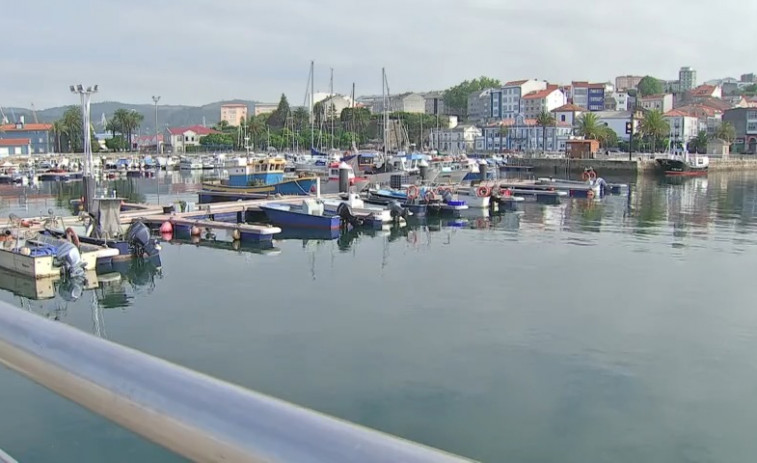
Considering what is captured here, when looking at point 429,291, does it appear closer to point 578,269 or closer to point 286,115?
point 578,269

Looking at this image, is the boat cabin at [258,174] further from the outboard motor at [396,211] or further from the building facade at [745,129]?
the building facade at [745,129]

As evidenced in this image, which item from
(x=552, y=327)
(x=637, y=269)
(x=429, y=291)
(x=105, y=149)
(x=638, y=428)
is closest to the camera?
(x=638, y=428)

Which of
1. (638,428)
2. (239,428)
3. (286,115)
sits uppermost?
(286,115)

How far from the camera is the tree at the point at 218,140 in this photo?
118 m

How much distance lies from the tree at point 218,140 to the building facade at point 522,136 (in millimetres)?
40447

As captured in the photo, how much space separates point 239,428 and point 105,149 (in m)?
121

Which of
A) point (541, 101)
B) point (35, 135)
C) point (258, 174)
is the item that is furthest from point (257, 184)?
point (541, 101)

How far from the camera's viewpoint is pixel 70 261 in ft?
59.0

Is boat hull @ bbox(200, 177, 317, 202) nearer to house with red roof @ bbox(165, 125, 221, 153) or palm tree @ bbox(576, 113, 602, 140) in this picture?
palm tree @ bbox(576, 113, 602, 140)

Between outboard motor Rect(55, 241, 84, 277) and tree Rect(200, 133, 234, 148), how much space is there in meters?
101

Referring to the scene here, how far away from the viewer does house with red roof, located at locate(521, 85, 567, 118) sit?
406 ft

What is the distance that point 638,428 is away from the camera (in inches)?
360

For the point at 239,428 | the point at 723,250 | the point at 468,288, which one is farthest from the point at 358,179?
the point at 239,428

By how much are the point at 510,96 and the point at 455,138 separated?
60.9 ft
